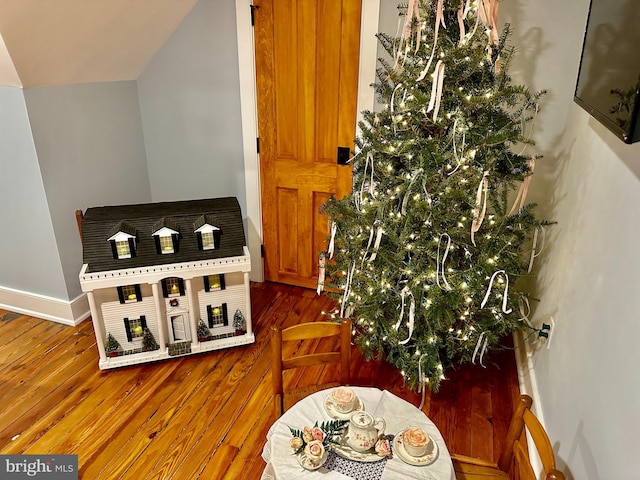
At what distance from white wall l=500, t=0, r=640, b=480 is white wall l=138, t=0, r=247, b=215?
181cm

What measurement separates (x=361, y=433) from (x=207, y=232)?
1.61 m

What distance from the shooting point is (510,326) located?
2371mm

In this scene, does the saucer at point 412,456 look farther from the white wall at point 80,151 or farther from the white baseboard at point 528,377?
the white wall at point 80,151

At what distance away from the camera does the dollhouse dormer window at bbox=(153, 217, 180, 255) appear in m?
2.70

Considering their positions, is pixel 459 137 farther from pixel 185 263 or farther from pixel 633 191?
pixel 185 263

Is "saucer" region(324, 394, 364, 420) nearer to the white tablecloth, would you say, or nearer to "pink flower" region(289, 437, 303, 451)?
the white tablecloth

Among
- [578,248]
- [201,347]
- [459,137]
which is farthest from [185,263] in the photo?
[578,248]

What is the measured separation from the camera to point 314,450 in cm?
152

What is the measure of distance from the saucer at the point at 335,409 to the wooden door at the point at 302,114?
179 cm

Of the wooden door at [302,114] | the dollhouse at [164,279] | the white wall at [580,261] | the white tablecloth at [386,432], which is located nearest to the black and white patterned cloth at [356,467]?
the white tablecloth at [386,432]

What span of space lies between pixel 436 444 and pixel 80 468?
5.32ft

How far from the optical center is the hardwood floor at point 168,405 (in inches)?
87.7

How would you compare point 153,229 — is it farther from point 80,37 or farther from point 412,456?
point 412,456

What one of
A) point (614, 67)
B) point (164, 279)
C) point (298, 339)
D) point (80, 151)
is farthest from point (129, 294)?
point (614, 67)
